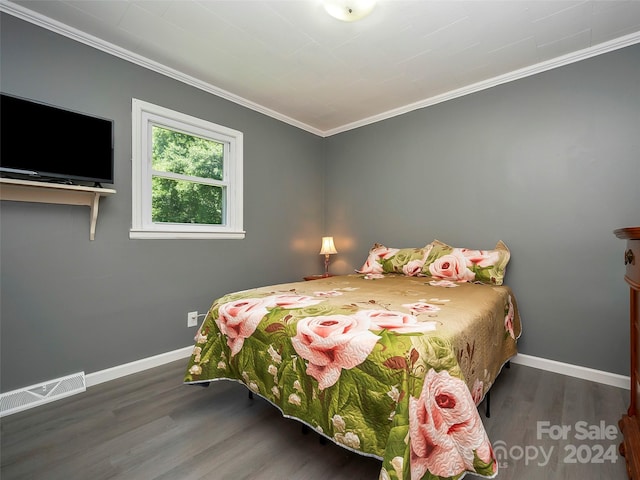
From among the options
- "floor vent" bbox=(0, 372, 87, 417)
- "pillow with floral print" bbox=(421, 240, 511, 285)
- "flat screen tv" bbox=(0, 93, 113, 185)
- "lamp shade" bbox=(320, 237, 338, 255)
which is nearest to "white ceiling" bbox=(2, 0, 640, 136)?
"flat screen tv" bbox=(0, 93, 113, 185)

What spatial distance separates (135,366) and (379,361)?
85.1 inches

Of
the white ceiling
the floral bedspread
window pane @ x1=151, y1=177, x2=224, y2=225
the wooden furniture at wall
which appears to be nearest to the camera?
the floral bedspread

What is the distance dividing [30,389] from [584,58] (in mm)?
4606

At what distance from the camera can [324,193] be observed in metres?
4.07

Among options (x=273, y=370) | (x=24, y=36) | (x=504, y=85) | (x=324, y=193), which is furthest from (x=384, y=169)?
(x=24, y=36)

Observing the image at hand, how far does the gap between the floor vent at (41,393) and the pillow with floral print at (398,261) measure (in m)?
2.45

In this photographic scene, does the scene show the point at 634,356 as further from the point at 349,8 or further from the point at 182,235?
the point at 182,235

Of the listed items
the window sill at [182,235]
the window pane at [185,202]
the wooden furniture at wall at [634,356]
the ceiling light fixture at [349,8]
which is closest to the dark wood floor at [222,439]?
the wooden furniture at wall at [634,356]

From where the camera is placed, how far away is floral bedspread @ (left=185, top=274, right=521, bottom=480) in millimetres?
1006

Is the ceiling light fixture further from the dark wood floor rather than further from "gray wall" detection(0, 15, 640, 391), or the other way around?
the dark wood floor

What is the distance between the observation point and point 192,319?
2.71 m

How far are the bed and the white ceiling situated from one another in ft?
5.92

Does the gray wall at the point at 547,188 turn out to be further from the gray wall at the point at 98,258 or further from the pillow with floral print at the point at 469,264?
the gray wall at the point at 98,258

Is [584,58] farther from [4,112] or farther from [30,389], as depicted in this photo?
[30,389]
